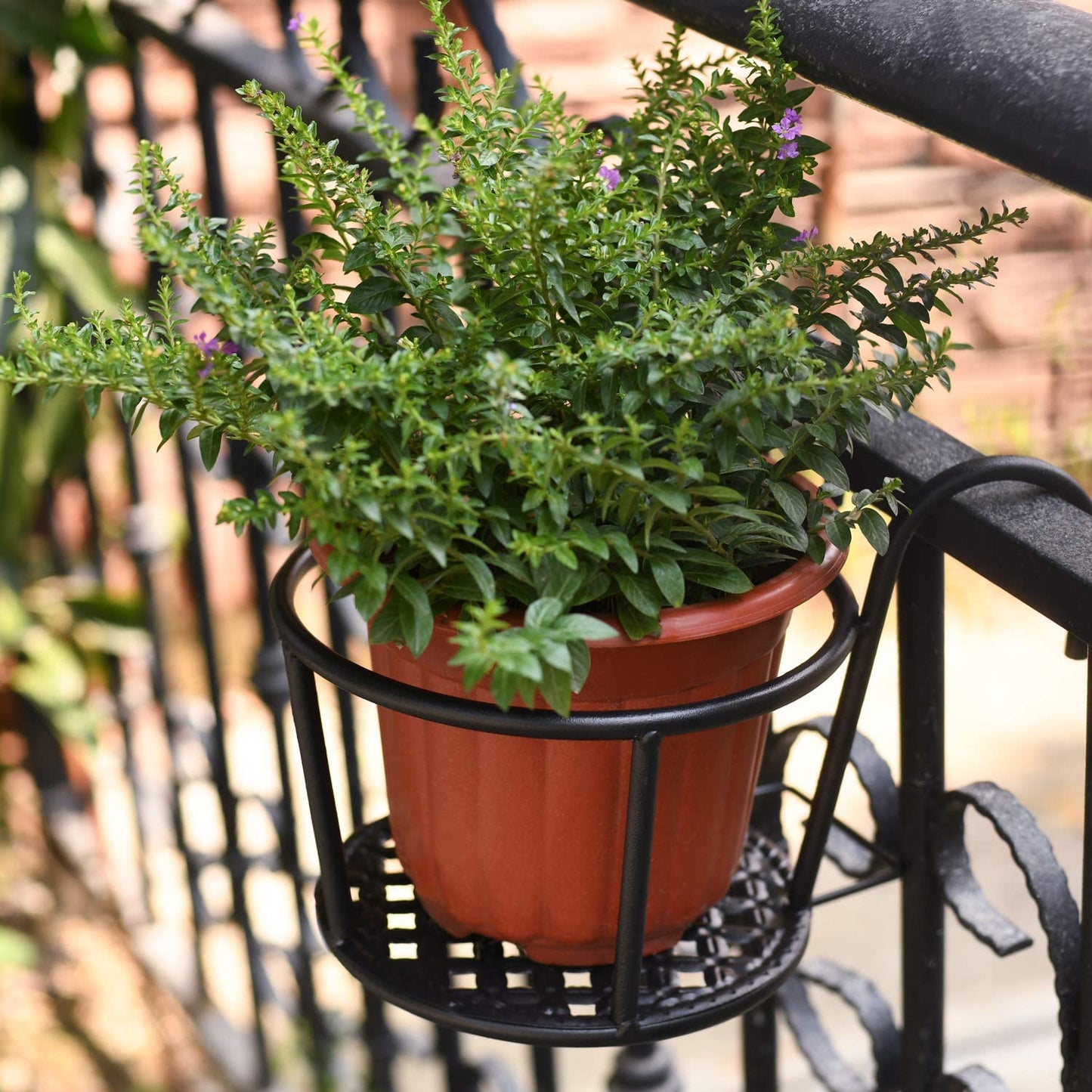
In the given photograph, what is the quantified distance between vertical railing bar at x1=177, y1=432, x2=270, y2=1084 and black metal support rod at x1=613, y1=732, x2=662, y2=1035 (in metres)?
0.87

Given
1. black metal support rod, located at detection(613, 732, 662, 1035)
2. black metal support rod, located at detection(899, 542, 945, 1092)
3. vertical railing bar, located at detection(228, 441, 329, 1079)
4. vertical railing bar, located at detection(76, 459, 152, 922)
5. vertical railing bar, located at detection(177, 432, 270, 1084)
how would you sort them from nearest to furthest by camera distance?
1. black metal support rod, located at detection(613, 732, 662, 1035)
2. black metal support rod, located at detection(899, 542, 945, 1092)
3. vertical railing bar, located at detection(228, 441, 329, 1079)
4. vertical railing bar, located at detection(177, 432, 270, 1084)
5. vertical railing bar, located at detection(76, 459, 152, 922)

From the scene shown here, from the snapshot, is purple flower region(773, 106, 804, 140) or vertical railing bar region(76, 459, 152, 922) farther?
vertical railing bar region(76, 459, 152, 922)

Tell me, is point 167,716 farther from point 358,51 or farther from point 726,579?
point 726,579

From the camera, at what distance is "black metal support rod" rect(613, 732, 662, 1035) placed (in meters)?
0.52

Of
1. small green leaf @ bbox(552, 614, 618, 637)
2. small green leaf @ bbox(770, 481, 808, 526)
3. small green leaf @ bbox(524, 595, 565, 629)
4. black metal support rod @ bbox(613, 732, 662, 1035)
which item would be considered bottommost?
black metal support rod @ bbox(613, 732, 662, 1035)

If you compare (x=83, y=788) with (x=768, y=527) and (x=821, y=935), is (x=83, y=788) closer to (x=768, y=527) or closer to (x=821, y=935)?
(x=821, y=935)

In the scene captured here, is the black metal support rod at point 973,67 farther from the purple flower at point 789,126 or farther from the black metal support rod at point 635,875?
the black metal support rod at point 635,875

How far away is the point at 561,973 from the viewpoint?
631 millimetres

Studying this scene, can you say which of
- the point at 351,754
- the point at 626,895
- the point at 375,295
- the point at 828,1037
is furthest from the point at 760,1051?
the point at 375,295

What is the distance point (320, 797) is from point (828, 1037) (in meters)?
0.39

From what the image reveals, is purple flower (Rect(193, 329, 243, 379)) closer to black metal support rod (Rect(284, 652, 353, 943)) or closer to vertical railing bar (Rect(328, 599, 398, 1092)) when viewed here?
black metal support rod (Rect(284, 652, 353, 943))

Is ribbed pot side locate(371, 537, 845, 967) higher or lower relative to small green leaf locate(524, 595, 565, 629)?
lower

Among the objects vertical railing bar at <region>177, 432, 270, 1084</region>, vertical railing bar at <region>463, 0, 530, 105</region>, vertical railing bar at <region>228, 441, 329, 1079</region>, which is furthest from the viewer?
vertical railing bar at <region>177, 432, 270, 1084</region>

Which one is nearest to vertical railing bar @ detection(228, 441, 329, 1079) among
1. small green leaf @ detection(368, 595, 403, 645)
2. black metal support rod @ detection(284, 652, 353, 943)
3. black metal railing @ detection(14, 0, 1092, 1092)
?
black metal railing @ detection(14, 0, 1092, 1092)
